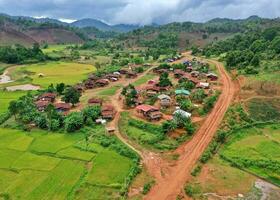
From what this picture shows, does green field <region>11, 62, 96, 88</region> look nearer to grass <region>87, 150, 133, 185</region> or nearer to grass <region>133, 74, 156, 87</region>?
grass <region>133, 74, 156, 87</region>

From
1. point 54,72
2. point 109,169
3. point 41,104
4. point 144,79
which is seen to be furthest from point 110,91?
point 54,72

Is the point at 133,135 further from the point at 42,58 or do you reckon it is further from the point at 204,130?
the point at 42,58

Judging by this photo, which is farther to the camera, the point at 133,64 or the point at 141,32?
the point at 141,32

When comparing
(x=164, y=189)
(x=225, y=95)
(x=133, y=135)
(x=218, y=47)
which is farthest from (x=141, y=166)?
(x=218, y=47)

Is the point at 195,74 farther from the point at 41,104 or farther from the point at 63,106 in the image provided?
the point at 41,104

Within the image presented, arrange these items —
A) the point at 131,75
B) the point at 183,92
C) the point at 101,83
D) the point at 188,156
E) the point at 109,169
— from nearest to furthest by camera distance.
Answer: the point at 109,169, the point at 188,156, the point at 183,92, the point at 101,83, the point at 131,75

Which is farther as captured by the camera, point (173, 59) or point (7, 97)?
point (173, 59)

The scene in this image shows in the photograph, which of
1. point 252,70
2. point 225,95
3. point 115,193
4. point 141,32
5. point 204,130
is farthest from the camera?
point 141,32

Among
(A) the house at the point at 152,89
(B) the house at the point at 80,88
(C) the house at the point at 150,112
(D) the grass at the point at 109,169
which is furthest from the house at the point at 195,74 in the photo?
(D) the grass at the point at 109,169
